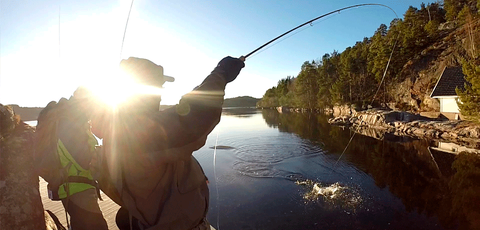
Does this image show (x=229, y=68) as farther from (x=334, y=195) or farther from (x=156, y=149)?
(x=334, y=195)

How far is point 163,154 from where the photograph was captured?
Answer: 1.32 metres

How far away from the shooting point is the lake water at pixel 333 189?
24.0ft

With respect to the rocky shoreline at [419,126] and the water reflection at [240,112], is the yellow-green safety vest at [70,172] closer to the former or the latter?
the rocky shoreline at [419,126]

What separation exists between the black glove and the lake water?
21.0 feet

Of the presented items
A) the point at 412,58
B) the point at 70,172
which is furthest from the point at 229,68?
the point at 412,58

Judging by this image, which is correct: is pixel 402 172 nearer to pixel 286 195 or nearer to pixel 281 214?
pixel 286 195

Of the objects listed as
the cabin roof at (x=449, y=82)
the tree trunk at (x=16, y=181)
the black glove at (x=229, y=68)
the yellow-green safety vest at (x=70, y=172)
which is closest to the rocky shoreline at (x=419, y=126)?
the cabin roof at (x=449, y=82)

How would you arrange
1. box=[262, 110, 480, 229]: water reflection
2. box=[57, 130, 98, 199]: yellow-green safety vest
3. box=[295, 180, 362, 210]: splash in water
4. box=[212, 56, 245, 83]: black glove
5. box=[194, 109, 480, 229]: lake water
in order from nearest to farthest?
box=[212, 56, 245, 83]: black glove
box=[57, 130, 98, 199]: yellow-green safety vest
box=[194, 109, 480, 229]: lake water
box=[262, 110, 480, 229]: water reflection
box=[295, 180, 362, 210]: splash in water

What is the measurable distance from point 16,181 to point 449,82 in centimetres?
3757

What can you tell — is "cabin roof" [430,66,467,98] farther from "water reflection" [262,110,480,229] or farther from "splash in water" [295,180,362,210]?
"splash in water" [295,180,362,210]

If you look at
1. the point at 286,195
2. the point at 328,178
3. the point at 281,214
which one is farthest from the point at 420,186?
the point at 281,214

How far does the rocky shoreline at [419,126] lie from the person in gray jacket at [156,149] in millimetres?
20455

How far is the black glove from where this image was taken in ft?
5.26

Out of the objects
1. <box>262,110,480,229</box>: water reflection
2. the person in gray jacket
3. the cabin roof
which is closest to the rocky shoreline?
<box>262,110,480,229</box>: water reflection
